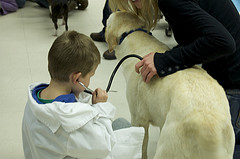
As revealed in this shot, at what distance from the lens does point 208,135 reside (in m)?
0.91

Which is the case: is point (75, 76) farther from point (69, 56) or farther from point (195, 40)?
point (195, 40)

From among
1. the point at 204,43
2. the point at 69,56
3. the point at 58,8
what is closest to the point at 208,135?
the point at 204,43

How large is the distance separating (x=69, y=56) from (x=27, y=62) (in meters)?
1.77

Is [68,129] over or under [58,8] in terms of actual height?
over

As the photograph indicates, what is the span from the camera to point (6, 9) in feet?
12.1

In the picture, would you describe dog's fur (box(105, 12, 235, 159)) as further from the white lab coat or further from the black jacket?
the white lab coat

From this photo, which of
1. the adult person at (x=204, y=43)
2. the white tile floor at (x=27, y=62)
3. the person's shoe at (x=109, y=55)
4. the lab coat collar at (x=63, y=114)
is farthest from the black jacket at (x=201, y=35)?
the person's shoe at (x=109, y=55)

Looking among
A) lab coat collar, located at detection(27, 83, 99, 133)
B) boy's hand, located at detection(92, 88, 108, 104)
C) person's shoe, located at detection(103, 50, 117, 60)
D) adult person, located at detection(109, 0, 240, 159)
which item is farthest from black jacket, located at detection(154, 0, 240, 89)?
person's shoe, located at detection(103, 50, 117, 60)

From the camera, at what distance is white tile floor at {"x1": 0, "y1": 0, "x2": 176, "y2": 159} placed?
1.88 metres

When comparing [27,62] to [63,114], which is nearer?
[63,114]

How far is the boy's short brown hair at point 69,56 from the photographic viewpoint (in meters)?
1.04

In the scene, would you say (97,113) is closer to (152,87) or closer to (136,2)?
(152,87)

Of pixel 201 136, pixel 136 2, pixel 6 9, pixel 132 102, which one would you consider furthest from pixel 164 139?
pixel 6 9

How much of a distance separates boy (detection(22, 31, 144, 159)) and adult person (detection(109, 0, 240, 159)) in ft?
0.92
